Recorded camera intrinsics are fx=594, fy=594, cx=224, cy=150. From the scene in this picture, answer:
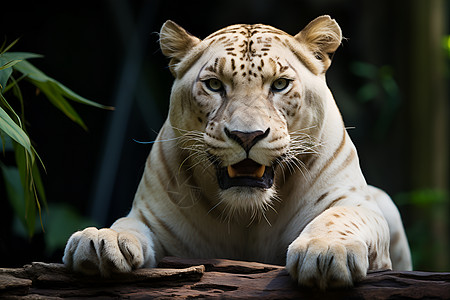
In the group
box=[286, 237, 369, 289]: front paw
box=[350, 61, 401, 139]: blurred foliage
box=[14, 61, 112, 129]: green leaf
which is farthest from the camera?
box=[350, 61, 401, 139]: blurred foliage

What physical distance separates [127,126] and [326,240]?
629cm

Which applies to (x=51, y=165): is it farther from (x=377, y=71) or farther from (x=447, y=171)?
(x=447, y=171)

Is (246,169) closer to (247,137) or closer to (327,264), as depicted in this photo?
(247,137)

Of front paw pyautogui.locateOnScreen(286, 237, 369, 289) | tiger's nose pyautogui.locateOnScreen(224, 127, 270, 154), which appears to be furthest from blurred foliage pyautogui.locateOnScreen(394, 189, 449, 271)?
front paw pyautogui.locateOnScreen(286, 237, 369, 289)

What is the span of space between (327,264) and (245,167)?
0.65m

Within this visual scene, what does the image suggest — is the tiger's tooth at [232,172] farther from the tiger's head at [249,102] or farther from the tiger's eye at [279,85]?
the tiger's eye at [279,85]

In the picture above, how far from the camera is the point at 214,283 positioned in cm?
231

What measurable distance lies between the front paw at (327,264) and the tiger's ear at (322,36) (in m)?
1.15

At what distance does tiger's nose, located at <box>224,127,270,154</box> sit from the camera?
243 centimetres

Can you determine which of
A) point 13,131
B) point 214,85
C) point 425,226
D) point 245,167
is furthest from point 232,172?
point 425,226

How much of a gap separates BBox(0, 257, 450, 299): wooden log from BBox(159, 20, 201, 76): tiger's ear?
1083mm

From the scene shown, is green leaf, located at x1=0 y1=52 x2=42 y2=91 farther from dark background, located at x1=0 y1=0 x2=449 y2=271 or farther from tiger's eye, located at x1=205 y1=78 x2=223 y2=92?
dark background, located at x1=0 y1=0 x2=449 y2=271

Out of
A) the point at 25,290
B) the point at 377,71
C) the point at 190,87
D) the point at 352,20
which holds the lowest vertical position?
the point at 25,290

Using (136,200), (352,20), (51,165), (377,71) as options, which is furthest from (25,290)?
(352,20)
